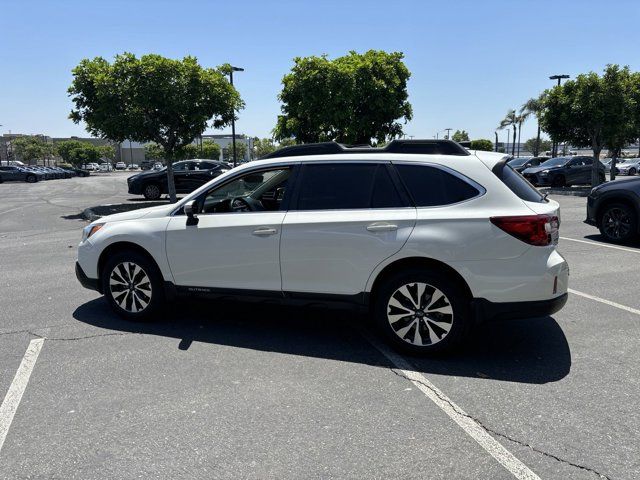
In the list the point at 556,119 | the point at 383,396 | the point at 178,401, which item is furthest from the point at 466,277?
the point at 556,119

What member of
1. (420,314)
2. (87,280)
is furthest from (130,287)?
(420,314)

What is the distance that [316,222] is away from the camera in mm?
4336

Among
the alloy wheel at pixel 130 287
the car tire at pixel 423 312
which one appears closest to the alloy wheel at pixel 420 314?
the car tire at pixel 423 312

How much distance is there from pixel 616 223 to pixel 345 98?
13.7 m

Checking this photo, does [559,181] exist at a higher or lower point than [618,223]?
higher

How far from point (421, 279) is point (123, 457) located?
8.06 feet

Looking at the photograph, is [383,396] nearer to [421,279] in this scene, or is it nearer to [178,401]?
[421,279]

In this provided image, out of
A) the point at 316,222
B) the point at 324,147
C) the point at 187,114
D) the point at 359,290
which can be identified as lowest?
the point at 359,290

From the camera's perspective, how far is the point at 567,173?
24953 mm

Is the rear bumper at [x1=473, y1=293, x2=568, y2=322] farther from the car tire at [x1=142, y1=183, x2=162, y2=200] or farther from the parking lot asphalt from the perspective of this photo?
the car tire at [x1=142, y1=183, x2=162, y2=200]

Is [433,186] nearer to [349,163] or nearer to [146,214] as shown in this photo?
[349,163]

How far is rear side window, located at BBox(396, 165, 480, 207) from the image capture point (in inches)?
163

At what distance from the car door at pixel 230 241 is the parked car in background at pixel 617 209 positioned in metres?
7.19

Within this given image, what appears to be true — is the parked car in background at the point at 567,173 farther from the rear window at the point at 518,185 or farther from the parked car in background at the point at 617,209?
the rear window at the point at 518,185
